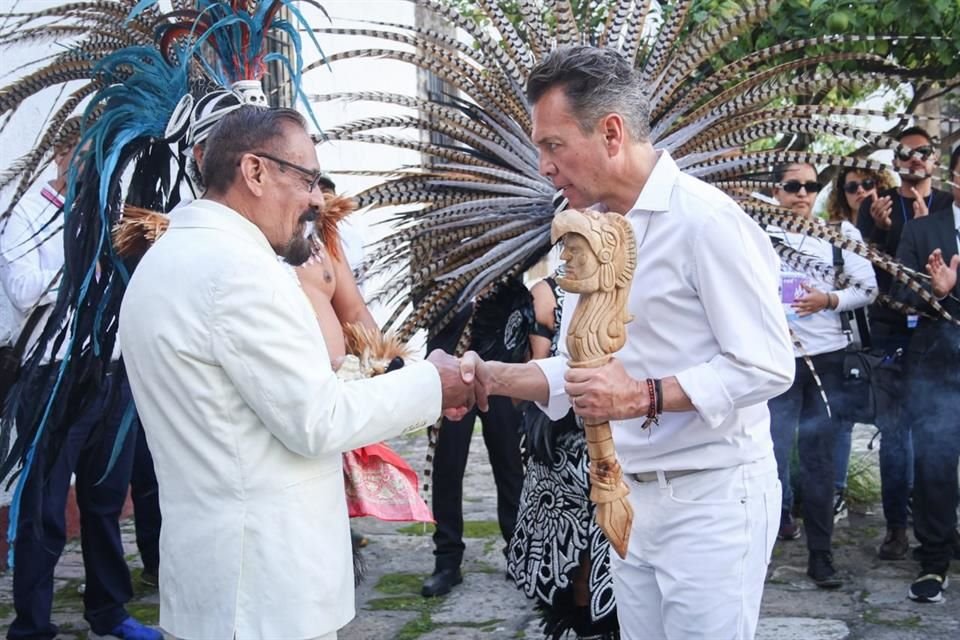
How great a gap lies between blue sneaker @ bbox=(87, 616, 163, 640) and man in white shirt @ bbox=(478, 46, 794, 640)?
2.67 m

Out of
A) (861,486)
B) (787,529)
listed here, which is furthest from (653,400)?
(861,486)

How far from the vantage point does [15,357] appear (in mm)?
4137

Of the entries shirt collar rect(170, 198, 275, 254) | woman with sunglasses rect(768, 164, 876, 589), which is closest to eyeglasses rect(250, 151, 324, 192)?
shirt collar rect(170, 198, 275, 254)

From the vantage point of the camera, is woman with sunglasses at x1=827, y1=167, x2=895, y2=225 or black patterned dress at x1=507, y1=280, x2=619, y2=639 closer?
black patterned dress at x1=507, y1=280, x2=619, y2=639

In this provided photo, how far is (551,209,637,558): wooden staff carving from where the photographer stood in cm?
238

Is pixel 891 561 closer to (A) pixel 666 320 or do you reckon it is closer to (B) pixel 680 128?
(B) pixel 680 128

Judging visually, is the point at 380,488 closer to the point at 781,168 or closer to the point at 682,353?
the point at 682,353

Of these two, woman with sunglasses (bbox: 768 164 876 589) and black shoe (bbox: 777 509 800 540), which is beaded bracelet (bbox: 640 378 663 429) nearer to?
woman with sunglasses (bbox: 768 164 876 589)

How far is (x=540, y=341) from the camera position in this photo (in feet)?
13.8

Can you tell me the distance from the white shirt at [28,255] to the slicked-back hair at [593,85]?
2.56m

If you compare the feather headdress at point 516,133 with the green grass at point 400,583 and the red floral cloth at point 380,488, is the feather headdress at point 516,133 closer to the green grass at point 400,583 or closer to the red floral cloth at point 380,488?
the red floral cloth at point 380,488

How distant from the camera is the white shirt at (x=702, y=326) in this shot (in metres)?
2.48

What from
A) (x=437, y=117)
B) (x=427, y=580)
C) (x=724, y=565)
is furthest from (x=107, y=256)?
(x=427, y=580)

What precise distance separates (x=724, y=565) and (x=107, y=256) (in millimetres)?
2017
